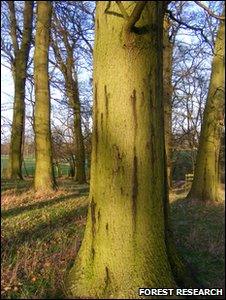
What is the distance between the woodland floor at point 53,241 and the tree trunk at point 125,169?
1.68 ft

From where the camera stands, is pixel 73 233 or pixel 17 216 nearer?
pixel 73 233

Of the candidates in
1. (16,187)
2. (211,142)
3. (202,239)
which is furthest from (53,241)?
(211,142)

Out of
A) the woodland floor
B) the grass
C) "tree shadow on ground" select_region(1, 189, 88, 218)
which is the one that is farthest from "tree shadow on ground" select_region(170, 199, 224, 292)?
"tree shadow on ground" select_region(1, 189, 88, 218)

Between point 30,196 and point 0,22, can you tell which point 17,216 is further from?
point 0,22

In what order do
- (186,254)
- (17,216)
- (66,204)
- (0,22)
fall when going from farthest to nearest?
(0,22) < (66,204) < (17,216) < (186,254)

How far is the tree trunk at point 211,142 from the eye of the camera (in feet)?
54.3

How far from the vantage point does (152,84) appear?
5.35 m

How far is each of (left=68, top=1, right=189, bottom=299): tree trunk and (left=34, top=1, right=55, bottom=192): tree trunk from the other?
10764 mm

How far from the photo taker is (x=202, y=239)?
29.4 feet

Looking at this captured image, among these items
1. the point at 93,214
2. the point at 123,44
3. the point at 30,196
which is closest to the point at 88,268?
the point at 93,214

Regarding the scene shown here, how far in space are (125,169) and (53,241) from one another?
107 inches

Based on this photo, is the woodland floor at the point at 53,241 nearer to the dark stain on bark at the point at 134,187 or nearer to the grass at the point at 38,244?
the grass at the point at 38,244

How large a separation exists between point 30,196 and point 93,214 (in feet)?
29.8

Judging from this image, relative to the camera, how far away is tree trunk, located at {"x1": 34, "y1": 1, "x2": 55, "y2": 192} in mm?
16031
